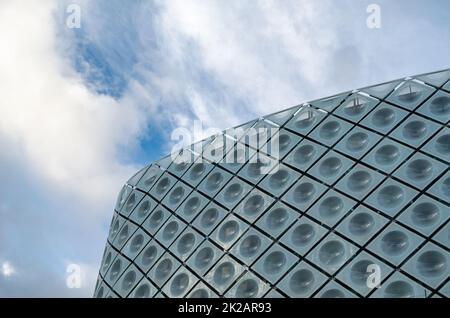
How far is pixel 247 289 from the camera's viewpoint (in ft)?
38.3

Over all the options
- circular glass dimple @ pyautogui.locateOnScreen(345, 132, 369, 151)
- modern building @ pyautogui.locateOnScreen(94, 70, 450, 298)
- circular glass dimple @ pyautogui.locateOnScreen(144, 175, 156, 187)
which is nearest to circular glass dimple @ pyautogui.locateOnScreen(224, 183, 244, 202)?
modern building @ pyautogui.locateOnScreen(94, 70, 450, 298)

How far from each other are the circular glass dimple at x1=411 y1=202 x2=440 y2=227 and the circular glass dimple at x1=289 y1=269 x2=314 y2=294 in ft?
7.33

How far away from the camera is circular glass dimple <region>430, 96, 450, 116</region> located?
40.9 ft

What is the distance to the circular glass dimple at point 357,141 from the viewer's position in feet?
41.7

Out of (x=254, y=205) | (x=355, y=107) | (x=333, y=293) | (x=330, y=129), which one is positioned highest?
(x=355, y=107)

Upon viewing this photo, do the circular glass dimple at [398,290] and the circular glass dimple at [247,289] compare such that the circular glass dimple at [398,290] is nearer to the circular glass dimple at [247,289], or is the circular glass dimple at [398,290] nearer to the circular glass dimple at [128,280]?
the circular glass dimple at [247,289]

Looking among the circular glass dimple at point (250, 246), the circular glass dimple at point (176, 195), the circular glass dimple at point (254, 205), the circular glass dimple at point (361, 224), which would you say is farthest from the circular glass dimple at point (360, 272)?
the circular glass dimple at point (176, 195)

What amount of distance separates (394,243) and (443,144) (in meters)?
2.57

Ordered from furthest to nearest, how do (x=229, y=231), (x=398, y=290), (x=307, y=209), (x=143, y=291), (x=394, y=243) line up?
(x=143, y=291) < (x=229, y=231) < (x=307, y=209) < (x=394, y=243) < (x=398, y=290)

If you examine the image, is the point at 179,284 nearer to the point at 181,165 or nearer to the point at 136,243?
the point at 136,243

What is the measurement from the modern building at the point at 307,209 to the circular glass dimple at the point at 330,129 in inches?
1.0

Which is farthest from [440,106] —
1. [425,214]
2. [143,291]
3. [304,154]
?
[143,291]

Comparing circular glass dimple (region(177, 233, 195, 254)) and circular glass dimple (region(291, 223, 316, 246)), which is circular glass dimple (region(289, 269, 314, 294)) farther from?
circular glass dimple (region(177, 233, 195, 254))
